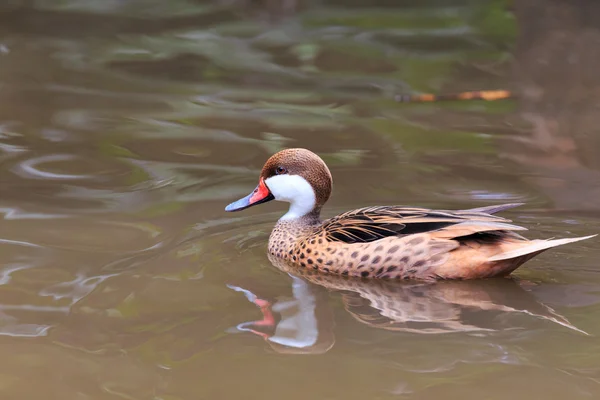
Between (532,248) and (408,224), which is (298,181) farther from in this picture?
(532,248)

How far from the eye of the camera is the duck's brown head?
732 cm

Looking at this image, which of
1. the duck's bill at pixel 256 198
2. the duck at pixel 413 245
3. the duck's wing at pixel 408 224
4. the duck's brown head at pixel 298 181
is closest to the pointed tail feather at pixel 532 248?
the duck at pixel 413 245

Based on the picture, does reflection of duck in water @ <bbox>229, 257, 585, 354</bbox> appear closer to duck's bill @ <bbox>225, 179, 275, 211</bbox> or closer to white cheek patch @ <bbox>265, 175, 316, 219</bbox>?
white cheek patch @ <bbox>265, 175, 316, 219</bbox>

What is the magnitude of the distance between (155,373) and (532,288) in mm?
2539

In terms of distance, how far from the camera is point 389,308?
6.22m

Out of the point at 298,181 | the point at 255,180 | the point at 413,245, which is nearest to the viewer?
the point at 413,245

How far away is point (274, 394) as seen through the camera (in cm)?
507

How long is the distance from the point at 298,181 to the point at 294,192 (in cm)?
12

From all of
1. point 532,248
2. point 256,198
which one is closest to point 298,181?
point 256,198

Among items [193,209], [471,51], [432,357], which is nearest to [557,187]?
[193,209]

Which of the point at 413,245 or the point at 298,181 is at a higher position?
the point at 298,181

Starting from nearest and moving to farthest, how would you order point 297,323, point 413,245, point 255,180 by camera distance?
point 297,323
point 413,245
point 255,180

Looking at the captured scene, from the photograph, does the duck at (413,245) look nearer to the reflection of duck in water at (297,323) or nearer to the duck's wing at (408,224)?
the duck's wing at (408,224)

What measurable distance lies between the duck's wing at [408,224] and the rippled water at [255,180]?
13.8 inches
